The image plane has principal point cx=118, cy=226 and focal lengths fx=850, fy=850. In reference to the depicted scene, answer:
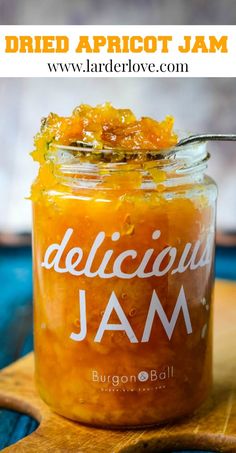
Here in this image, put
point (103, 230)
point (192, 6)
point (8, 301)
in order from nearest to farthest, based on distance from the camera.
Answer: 1. point (103, 230)
2. point (8, 301)
3. point (192, 6)

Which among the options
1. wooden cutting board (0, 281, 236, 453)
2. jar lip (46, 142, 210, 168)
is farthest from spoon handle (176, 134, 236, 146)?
wooden cutting board (0, 281, 236, 453)

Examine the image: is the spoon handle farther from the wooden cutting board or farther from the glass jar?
the wooden cutting board

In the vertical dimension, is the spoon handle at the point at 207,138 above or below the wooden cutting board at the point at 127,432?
above

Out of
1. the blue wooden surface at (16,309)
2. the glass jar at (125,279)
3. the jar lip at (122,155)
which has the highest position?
the jar lip at (122,155)

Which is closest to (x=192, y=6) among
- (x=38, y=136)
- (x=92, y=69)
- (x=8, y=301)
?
(x=92, y=69)

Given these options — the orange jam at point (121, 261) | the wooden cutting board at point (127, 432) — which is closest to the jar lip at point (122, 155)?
the orange jam at point (121, 261)

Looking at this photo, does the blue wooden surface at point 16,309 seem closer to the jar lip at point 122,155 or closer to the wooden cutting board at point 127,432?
the wooden cutting board at point 127,432

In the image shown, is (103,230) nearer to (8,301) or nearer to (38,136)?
(38,136)
